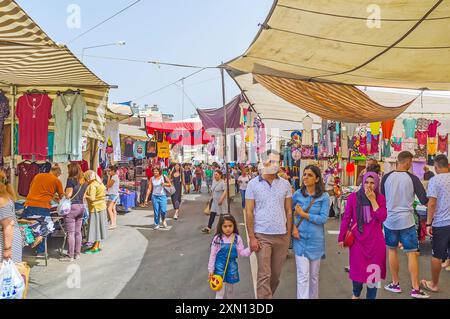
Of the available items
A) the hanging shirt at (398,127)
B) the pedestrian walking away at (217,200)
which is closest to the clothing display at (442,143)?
the hanging shirt at (398,127)

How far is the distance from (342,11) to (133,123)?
12518 millimetres

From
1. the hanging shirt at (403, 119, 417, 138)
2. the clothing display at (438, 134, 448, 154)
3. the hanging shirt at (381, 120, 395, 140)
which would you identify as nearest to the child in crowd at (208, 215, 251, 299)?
the hanging shirt at (381, 120, 395, 140)

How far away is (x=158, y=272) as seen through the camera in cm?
586

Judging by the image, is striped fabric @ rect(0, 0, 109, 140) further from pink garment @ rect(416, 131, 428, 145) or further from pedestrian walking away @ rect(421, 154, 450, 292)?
pink garment @ rect(416, 131, 428, 145)

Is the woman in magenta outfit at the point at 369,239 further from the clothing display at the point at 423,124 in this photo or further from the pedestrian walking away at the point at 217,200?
the clothing display at the point at 423,124

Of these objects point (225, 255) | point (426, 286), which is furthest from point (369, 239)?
point (426, 286)

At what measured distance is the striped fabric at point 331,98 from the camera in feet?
19.3

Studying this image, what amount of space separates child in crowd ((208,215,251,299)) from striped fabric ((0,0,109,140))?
9.20 ft

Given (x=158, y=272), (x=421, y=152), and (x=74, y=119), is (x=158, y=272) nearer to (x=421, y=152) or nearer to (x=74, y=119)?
(x=74, y=119)

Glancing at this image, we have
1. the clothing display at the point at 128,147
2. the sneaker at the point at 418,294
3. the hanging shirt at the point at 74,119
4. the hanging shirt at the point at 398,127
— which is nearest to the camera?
the sneaker at the point at 418,294

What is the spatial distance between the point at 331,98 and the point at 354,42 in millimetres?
2787

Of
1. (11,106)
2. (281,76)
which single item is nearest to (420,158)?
(281,76)

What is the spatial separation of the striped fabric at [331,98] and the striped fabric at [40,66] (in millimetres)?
2845

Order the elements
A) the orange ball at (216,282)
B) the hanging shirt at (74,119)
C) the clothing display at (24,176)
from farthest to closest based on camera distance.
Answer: the clothing display at (24,176) → the hanging shirt at (74,119) → the orange ball at (216,282)
